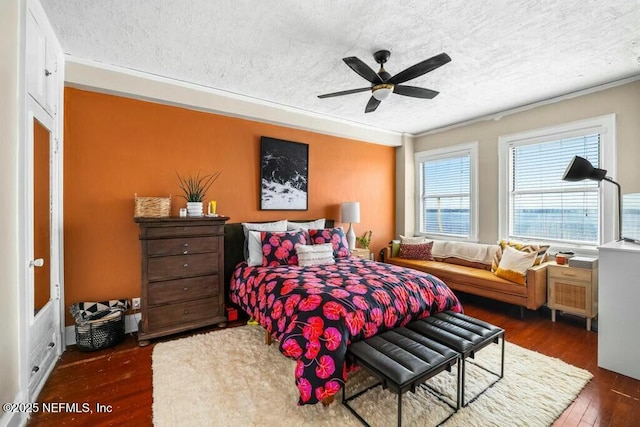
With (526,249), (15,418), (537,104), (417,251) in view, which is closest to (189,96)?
(15,418)

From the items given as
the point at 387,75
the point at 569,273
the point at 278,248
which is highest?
the point at 387,75

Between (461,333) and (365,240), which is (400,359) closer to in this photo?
(461,333)

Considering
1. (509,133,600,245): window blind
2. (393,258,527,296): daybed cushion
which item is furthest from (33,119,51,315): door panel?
(509,133,600,245): window blind

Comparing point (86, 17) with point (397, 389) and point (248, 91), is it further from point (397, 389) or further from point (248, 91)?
point (397, 389)

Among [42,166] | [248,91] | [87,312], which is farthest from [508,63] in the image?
[87,312]

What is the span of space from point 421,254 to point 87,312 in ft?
14.2

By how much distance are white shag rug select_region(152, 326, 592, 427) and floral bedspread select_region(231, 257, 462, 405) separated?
26 cm

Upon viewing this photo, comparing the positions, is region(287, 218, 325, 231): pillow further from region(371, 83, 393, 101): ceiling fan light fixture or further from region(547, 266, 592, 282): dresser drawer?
region(547, 266, 592, 282): dresser drawer

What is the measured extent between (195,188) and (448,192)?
13.2 feet

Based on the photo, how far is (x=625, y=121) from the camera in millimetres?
3082

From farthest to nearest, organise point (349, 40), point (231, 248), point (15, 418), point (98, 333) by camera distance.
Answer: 1. point (231, 248)
2. point (98, 333)
3. point (349, 40)
4. point (15, 418)

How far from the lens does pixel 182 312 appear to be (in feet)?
9.43

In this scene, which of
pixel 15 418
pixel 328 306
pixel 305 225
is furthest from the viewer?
pixel 305 225

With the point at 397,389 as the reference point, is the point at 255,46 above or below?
above
